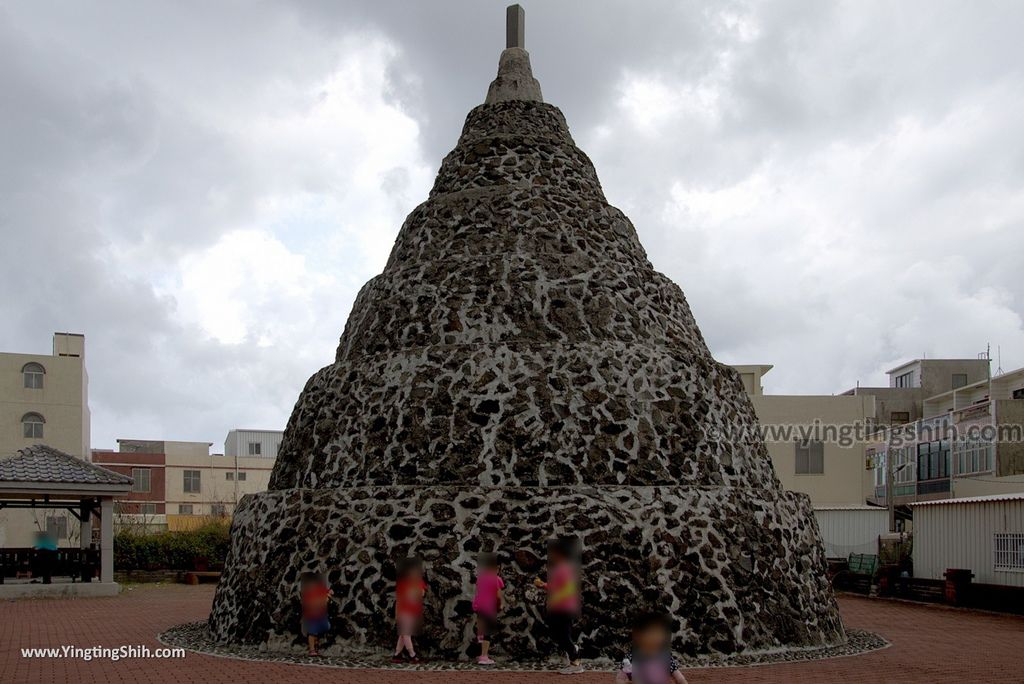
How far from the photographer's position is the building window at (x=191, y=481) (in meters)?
59.5

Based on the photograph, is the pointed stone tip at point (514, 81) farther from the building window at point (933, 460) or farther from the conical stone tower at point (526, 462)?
the building window at point (933, 460)

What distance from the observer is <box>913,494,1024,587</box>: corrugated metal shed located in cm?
2212

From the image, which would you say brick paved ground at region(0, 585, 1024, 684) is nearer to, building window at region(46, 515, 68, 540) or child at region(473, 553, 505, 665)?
child at region(473, 553, 505, 665)

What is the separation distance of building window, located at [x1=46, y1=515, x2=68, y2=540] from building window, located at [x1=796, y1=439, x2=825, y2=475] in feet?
93.7

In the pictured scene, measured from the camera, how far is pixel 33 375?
4306 centimetres

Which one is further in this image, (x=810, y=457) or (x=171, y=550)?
(x=810, y=457)

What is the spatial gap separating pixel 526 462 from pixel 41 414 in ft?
118

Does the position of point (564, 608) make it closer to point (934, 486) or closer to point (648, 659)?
point (648, 659)

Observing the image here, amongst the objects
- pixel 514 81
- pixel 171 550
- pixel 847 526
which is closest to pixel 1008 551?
pixel 514 81

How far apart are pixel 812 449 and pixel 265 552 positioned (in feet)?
100

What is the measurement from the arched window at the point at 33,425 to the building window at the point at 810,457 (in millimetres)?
29328

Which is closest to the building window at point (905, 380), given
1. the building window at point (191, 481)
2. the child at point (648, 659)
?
the building window at point (191, 481)

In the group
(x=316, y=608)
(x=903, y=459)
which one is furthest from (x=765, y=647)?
(x=903, y=459)

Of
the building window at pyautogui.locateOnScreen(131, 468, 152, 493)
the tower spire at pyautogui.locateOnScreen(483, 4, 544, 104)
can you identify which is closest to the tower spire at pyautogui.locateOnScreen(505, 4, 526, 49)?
the tower spire at pyautogui.locateOnScreen(483, 4, 544, 104)
